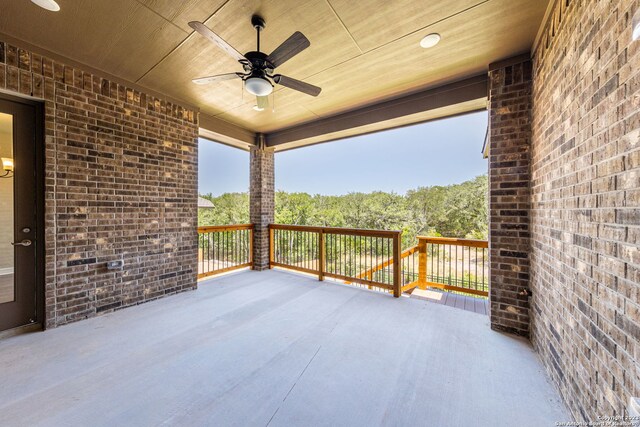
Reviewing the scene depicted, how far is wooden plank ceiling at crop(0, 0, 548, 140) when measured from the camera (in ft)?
6.60

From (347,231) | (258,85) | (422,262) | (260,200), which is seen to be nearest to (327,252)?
(347,231)

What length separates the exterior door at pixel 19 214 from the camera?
2488mm

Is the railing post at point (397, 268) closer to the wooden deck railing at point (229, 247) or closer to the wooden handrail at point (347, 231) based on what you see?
the wooden handrail at point (347, 231)

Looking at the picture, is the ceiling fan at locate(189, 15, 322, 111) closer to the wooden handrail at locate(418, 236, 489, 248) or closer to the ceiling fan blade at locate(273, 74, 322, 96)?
the ceiling fan blade at locate(273, 74, 322, 96)

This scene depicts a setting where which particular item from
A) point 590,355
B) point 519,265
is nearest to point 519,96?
point 519,265

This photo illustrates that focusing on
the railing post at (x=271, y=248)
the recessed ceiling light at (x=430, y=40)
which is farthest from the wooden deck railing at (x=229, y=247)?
the recessed ceiling light at (x=430, y=40)

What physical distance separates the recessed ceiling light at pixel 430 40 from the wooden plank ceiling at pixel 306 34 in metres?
0.05

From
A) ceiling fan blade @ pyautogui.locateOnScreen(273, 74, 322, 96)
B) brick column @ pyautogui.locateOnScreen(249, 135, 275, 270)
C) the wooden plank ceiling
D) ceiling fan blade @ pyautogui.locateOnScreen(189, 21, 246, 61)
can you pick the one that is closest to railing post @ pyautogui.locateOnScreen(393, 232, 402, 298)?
the wooden plank ceiling

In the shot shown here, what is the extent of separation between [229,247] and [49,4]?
3998 millimetres

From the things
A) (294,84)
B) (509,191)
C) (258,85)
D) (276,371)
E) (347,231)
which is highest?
(294,84)

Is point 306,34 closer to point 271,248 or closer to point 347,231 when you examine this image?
point 347,231

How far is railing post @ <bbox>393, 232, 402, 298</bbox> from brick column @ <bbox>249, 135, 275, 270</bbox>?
111 inches

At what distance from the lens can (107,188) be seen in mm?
3076

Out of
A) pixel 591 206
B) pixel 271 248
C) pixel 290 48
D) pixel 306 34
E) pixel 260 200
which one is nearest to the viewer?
pixel 591 206
